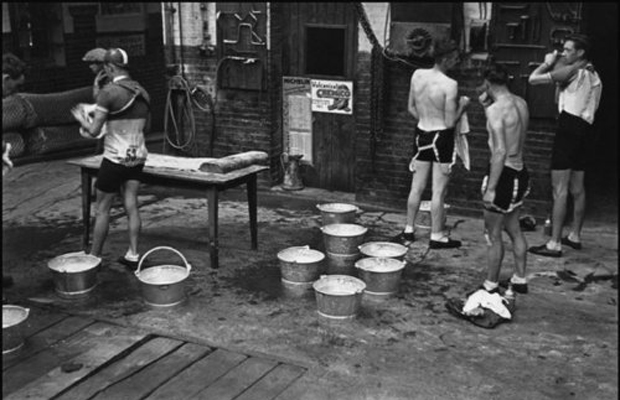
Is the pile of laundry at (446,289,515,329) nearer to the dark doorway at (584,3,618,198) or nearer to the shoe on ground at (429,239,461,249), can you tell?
the shoe on ground at (429,239,461,249)

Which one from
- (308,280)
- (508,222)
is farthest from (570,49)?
(308,280)

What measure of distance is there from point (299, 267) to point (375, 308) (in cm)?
87

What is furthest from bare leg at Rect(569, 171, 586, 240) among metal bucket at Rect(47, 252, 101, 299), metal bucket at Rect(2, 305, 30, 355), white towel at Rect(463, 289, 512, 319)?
metal bucket at Rect(2, 305, 30, 355)

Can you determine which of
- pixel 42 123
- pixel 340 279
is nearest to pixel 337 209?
pixel 340 279

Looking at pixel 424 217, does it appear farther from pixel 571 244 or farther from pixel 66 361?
pixel 66 361

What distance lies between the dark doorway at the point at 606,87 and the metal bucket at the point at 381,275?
625 centimetres

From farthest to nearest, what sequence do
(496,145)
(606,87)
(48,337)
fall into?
(606,87) < (496,145) < (48,337)

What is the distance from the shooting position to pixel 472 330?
21.4ft

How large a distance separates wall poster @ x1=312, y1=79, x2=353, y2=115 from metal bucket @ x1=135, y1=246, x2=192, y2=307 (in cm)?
434

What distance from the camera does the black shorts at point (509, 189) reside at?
675 cm

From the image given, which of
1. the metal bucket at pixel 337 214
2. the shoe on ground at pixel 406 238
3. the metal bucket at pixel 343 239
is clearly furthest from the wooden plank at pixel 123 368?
the shoe on ground at pixel 406 238

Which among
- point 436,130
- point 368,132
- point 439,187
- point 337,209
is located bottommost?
point 337,209

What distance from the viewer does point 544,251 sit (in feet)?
27.4

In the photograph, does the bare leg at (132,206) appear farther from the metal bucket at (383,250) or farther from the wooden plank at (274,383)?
the wooden plank at (274,383)
